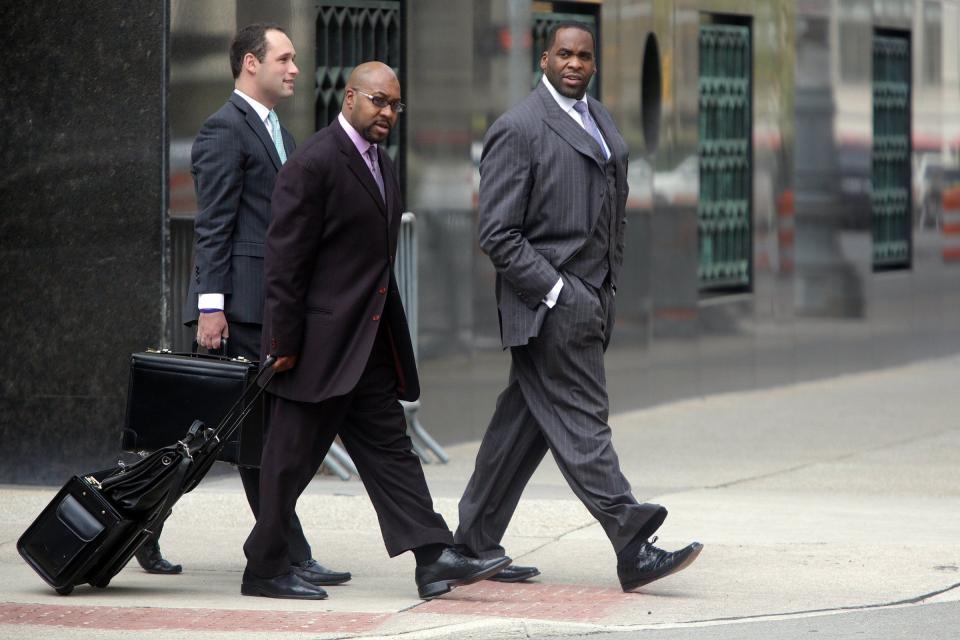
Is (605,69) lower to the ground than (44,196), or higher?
higher

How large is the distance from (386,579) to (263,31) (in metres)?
2.00

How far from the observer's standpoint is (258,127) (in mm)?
7301

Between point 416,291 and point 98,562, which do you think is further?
point 416,291

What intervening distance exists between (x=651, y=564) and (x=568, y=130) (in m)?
1.49

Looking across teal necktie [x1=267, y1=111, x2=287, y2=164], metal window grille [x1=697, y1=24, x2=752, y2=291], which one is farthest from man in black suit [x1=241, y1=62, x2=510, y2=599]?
metal window grille [x1=697, y1=24, x2=752, y2=291]

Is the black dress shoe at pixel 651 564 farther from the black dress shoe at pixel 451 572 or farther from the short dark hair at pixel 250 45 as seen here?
the short dark hair at pixel 250 45

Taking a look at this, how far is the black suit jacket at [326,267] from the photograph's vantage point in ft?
22.1

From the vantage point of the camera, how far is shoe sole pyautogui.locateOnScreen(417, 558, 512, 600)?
6.95 m

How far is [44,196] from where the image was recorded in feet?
31.4

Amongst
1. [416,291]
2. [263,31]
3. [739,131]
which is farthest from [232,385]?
[739,131]

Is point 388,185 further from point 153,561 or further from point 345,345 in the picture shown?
point 153,561

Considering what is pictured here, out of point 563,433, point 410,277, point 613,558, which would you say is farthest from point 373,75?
point 410,277

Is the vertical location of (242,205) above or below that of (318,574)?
above

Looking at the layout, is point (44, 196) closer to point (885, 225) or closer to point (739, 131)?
point (739, 131)
